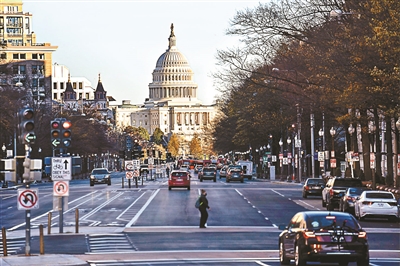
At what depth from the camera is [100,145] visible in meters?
155

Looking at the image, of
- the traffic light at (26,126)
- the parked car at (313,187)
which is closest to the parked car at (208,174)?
the parked car at (313,187)

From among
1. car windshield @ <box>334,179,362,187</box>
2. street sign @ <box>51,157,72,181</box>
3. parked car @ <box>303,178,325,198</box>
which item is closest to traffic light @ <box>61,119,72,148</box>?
street sign @ <box>51,157,72,181</box>

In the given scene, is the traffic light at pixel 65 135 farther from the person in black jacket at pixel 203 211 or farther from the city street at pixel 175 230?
the person in black jacket at pixel 203 211

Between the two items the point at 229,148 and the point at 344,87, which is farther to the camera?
the point at 229,148

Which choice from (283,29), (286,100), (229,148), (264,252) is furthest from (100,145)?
(264,252)

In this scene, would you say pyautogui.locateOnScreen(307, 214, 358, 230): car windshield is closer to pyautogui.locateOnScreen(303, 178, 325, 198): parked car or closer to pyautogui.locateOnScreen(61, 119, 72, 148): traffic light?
pyautogui.locateOnScreen(61, 119, 72, 148): traffic light

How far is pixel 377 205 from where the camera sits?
42.8m

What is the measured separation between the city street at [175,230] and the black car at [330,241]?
9.53 feet

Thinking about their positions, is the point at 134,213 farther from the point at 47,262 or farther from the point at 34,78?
the point at 34,78

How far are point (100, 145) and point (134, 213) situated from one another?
10578 cm

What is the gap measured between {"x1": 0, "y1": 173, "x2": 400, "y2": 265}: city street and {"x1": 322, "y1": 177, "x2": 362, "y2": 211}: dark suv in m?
1.60

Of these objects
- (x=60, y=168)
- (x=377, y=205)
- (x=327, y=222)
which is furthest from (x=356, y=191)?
(x=327, y=222)

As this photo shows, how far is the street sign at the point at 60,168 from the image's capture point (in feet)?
114

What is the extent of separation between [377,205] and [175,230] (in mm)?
8861
